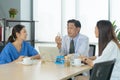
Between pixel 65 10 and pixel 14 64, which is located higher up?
pixel 65 10

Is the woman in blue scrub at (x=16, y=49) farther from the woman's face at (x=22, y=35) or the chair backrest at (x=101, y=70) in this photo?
the chair backrest at (x=101, y=70)

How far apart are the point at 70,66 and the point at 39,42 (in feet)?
9.55

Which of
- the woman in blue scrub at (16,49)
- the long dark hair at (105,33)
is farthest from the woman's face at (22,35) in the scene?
the long dark hair at (105,33)

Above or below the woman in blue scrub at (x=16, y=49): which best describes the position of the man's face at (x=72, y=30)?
above

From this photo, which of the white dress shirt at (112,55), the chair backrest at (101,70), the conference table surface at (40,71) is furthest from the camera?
the white dress shirt at (112,55)

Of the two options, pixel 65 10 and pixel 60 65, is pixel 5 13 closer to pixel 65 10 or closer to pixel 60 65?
pixel 65 10

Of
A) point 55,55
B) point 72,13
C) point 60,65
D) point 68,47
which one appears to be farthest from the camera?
point 72,13

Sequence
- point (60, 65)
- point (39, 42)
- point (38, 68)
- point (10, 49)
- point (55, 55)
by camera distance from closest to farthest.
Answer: point (38, 68)
point (60, 65)
point (55, 55)
point (10, 49)
point (39, 42)

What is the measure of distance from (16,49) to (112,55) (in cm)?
133

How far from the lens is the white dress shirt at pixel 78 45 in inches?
134

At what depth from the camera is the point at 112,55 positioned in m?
2.49

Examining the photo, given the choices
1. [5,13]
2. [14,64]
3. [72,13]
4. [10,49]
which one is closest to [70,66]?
[14,64]

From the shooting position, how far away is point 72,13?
17.2ft

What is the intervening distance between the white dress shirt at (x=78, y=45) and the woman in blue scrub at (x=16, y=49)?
386 millimetres
